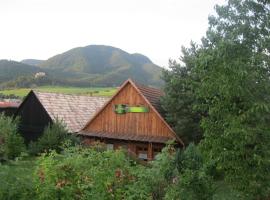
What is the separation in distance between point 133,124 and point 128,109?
109 centimetres

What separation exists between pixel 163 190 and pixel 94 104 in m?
27.3

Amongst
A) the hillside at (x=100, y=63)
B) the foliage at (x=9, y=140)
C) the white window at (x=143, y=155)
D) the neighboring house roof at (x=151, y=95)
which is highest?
the hillside at (x=100, y=63)

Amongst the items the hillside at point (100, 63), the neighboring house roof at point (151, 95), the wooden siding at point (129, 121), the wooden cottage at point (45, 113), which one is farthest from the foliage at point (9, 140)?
the hillside at point (100, 63)

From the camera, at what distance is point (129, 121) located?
26.0 metres

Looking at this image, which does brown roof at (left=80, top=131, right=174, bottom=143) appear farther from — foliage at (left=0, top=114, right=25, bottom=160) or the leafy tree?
the leafy tree

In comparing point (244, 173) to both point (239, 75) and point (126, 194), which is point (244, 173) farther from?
point (126, 194)

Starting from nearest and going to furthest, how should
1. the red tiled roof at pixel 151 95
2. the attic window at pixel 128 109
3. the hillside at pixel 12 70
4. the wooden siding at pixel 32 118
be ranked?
1. the attic window at pixel 128 109
2. the red tiled roof at pixel 151 95
3. the wooden siding at pixel 32 118
4. the hillside at pixel 12 70

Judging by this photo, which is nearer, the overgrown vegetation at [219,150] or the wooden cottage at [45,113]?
the overgrown vegetation at [219,150]

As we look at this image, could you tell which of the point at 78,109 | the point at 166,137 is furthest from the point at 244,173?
the point at 78,109

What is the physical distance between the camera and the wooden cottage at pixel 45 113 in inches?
1181

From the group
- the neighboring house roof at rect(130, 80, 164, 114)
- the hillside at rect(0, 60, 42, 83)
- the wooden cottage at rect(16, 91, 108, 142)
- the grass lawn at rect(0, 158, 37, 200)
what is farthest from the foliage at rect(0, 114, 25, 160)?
the hillside at rect(0, 60, 42, 83)

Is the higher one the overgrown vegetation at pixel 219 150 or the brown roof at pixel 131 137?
the overgrown vegetation at pixel 219 150

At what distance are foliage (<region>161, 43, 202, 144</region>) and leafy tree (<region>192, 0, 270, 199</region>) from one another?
1099 cm

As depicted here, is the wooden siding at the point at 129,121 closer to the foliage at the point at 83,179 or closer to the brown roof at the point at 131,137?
the brown roof at the point at 131,137
